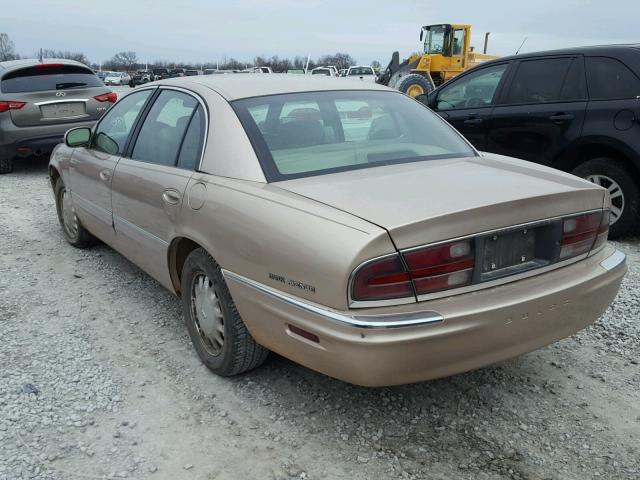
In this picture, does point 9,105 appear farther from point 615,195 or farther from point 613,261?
point 613,261

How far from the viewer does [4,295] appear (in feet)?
14.0

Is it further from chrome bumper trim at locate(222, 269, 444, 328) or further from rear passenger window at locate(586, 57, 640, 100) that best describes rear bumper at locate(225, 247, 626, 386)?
rear passenger window at locate(586, 57, 640, 100)

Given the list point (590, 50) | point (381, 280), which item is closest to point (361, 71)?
point (590, 50)

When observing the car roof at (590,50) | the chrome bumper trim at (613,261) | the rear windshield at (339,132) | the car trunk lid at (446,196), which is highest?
the car roof at (590,50)

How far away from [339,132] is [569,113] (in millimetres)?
3180

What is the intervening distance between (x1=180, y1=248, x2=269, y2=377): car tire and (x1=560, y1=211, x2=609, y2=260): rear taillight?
1523 mm

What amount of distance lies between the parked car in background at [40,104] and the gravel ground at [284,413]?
17.5 feet

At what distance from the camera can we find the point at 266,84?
11.3ft

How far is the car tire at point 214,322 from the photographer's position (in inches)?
114

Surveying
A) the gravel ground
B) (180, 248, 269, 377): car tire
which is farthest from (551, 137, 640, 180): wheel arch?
(180, 248, 269, 377): car tire

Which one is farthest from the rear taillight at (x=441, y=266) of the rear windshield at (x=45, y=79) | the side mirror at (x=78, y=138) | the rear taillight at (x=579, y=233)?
the rear windshield at (x=45, y=79)

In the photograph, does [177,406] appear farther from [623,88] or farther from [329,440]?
[623,88]

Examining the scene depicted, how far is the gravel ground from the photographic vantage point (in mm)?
2441

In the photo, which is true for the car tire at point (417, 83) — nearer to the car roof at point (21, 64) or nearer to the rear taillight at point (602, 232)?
the car roof at point (21, 64)
